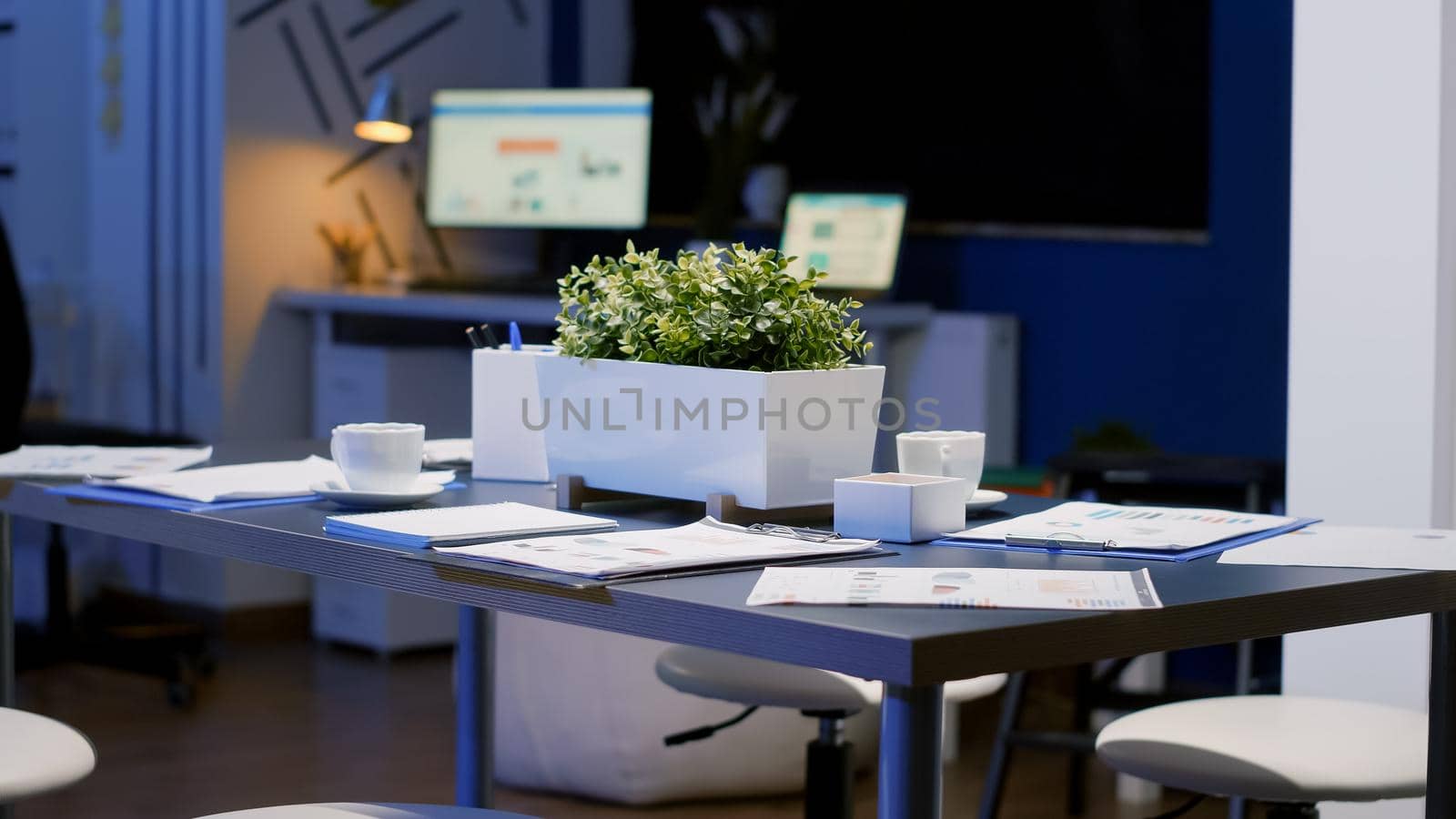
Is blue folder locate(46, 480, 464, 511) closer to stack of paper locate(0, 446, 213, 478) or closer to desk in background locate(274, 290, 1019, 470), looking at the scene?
stack of paper locate(0, 446, 213, 478)

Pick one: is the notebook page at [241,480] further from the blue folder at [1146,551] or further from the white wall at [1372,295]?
the white wall at [1372,295]

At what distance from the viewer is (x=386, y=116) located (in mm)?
4445

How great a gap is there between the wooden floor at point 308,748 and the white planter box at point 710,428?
1625mm

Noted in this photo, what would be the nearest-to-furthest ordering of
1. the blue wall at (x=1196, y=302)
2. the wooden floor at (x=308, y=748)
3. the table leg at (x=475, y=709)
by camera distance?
the table leg at (x=475, y=709), the wooden floor at (x=308, y=748), the blue wall at (x=1196, y=302)

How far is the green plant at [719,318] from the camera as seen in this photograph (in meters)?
1.45

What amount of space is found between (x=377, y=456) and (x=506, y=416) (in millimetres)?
204

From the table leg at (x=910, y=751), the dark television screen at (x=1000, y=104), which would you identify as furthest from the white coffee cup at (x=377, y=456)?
the dark television screen at (x=1000, y=104)

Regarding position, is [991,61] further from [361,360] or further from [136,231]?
[136,231]

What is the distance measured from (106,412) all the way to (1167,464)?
3140 millimetres

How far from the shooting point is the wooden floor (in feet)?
10.1

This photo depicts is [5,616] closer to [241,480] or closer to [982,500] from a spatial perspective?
[241,480]

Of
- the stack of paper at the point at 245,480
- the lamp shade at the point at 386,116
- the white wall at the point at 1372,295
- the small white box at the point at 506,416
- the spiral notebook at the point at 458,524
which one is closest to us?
the spiral notebook at the point at 458,524

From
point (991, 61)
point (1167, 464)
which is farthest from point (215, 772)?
point (991, 61)

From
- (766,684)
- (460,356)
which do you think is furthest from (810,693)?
(460,356)
